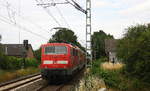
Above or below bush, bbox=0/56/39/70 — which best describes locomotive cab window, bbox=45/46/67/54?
above

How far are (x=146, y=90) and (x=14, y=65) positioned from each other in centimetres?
2020

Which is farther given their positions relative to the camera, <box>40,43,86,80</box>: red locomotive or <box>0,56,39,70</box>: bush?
<box>0,56,39,70</box>: bush

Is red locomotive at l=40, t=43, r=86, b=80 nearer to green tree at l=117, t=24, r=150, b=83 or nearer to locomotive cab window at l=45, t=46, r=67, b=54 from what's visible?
locomotive cab window at l=45, t=46, r=67, b=54

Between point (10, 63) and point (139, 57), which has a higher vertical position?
point (139, 57)

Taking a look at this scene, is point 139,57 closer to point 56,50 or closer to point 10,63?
point 56,50

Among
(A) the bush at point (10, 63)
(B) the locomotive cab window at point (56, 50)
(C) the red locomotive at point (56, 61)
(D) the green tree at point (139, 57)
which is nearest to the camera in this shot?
(D) the green tree at point (139, 57)

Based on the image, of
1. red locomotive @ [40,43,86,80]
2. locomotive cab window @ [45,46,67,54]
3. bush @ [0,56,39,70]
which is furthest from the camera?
bush @ [0,56,39,70]

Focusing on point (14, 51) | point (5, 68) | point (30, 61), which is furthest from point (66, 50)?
point (14, 51)

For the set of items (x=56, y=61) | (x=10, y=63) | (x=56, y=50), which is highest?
(x=56, y=50)

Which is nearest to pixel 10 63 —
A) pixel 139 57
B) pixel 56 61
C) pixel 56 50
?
pixel 56 50

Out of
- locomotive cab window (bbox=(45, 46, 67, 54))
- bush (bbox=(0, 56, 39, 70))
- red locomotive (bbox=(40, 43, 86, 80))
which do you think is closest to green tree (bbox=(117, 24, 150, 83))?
red locomotive (bbox=(40, 43, 86, 80))

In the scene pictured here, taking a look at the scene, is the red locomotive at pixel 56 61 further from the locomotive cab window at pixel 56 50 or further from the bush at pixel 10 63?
the bush at pixel 10 63

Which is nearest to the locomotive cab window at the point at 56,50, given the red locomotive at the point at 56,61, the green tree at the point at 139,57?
the red locomotive at the point at 56,61

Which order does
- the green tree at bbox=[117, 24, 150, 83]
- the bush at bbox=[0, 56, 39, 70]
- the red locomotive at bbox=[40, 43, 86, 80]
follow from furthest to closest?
the bush at bbox=[0, 56, 39, 70] < the red locomotive at bbox=[40, 43, 86, 80] < the green tree at bbox=[117, 24, 150, 83]
